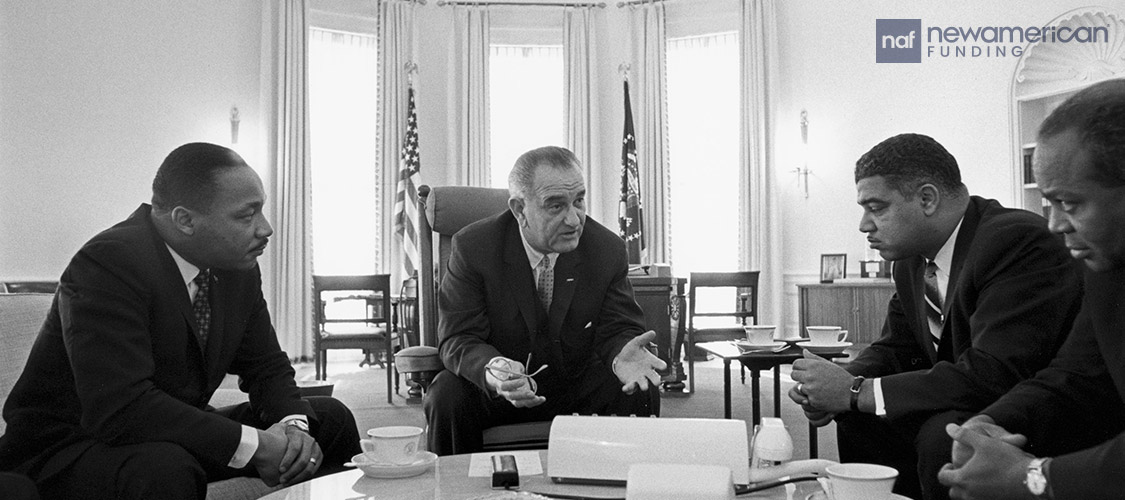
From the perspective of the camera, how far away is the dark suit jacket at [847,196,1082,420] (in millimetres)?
1691

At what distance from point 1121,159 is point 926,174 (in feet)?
2.43

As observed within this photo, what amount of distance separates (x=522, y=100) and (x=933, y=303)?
20.5 feet

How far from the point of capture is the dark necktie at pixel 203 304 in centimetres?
189

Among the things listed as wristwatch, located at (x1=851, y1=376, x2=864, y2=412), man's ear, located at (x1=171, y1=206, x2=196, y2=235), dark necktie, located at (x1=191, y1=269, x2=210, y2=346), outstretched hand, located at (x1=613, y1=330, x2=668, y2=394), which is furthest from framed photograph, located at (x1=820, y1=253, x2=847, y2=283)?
man's ear, located at (x1=171, y1=206, x2=196, y2=235)

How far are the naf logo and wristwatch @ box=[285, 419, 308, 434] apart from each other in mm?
6114

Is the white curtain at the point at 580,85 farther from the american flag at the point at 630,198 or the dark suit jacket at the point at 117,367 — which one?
the dark suit jacket at the point at 117,367

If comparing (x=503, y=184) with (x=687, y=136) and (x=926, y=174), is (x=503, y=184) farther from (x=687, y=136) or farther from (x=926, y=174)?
(x=926, y=174)

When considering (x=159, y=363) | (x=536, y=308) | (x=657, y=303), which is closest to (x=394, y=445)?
(x=159, y=363)

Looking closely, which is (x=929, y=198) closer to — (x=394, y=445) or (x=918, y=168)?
(x=918, y=168)

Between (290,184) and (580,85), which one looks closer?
(290,184)

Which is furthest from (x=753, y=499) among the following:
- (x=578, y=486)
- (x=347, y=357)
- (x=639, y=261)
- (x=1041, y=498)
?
(x=347, y=357)

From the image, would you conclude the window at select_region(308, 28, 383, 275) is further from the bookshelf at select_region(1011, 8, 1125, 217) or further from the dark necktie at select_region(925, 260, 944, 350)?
the dark necktie at select_region(925, 260, 944, 350)

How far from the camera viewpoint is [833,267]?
664cm

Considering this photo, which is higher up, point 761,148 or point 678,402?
point 761,148
